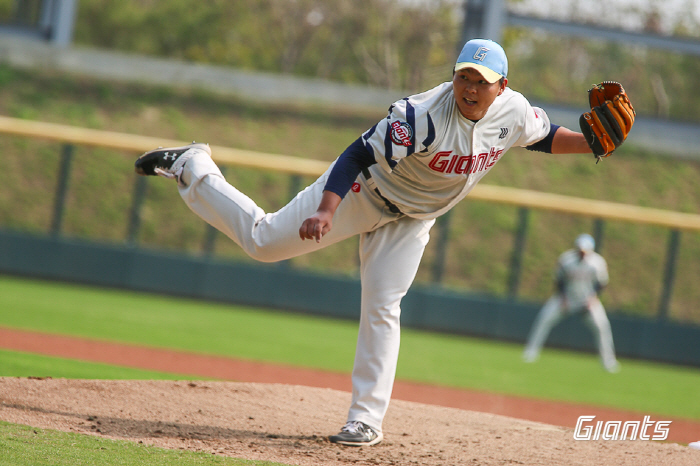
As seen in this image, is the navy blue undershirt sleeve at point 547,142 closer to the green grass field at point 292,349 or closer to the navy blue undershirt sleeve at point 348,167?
the navy blue undershirt sleeve at point 348,167

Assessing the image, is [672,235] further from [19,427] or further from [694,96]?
[694,96]

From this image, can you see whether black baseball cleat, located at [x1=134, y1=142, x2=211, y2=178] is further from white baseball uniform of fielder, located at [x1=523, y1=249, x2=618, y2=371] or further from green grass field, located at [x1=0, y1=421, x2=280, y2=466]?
white baseball uniform of fielder, located at [x1=523, y1=249, x2=618, y2=371]

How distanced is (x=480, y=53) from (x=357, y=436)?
1.82 m

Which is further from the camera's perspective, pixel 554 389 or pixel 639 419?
pixel 554 389

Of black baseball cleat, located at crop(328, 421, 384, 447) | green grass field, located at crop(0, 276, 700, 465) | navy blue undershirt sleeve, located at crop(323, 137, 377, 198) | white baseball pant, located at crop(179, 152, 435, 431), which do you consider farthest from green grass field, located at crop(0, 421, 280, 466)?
green grass field, located at crop(0, 276, 700, 465)

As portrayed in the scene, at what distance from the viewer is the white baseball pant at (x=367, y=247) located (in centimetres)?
348

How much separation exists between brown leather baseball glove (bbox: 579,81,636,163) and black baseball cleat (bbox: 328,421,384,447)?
172 centimetres

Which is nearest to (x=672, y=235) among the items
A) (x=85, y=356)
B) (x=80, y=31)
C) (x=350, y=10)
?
(x=85, y=356)

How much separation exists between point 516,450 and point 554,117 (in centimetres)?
1696

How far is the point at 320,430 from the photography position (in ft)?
12.1

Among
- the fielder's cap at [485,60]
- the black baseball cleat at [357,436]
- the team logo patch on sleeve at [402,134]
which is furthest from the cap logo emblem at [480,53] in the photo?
the black baseball cleat at [357,436]

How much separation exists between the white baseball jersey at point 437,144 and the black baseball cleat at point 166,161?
106 cm

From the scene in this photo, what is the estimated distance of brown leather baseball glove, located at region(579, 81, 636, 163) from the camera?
3.51m

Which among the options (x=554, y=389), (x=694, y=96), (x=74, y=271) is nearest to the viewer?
(x=554, y=389)
